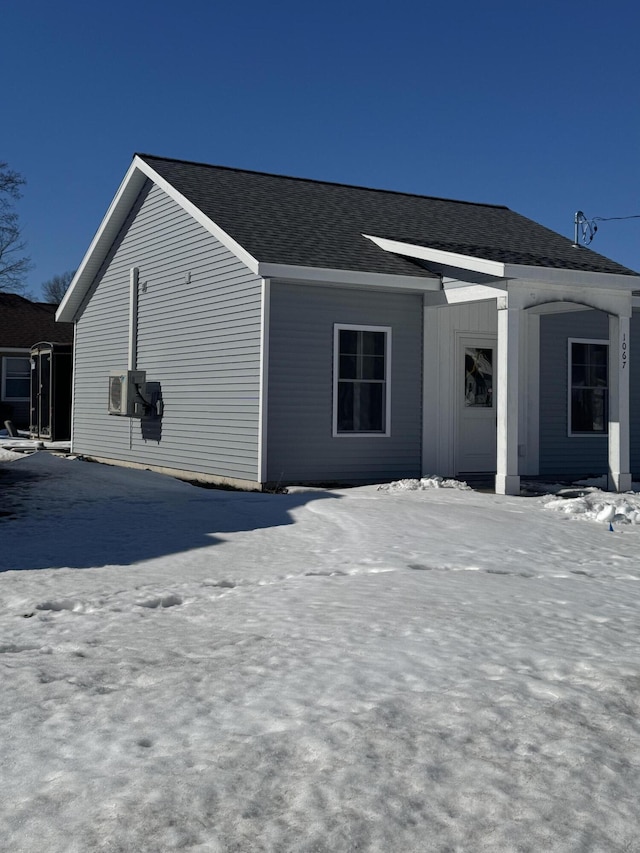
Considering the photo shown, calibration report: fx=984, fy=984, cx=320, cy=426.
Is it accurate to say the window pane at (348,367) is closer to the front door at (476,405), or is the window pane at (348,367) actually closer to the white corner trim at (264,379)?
the white corner trim at (264,379)

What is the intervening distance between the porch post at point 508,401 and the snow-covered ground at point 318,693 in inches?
135

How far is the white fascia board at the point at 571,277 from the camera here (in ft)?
39.5

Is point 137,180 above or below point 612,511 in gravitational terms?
above

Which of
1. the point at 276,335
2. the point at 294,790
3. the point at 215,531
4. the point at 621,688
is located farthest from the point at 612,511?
the point at 294,790

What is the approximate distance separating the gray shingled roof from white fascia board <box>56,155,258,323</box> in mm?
132

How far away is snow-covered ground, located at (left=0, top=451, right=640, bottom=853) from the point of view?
124 inches

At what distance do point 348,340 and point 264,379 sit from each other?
1476mm

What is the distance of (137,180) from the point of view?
17031 millimetres

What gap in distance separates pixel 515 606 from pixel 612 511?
4.52 metres

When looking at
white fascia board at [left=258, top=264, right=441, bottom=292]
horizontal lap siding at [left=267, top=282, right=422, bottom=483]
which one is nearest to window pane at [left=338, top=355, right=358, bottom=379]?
horizontal lap siding at [left=267, top=282, right=422, bottom=483]

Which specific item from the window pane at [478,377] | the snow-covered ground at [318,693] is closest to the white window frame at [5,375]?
the window pane at [478,377]

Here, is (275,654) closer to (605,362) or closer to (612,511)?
(612,511)

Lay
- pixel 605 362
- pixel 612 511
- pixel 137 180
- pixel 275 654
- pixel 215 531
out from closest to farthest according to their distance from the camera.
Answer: pixel 275 654, pixel 215 531, pixel 612 511, pixel 605 362, pixel 137 180

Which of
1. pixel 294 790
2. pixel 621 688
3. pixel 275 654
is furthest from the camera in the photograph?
pixel 275 654
